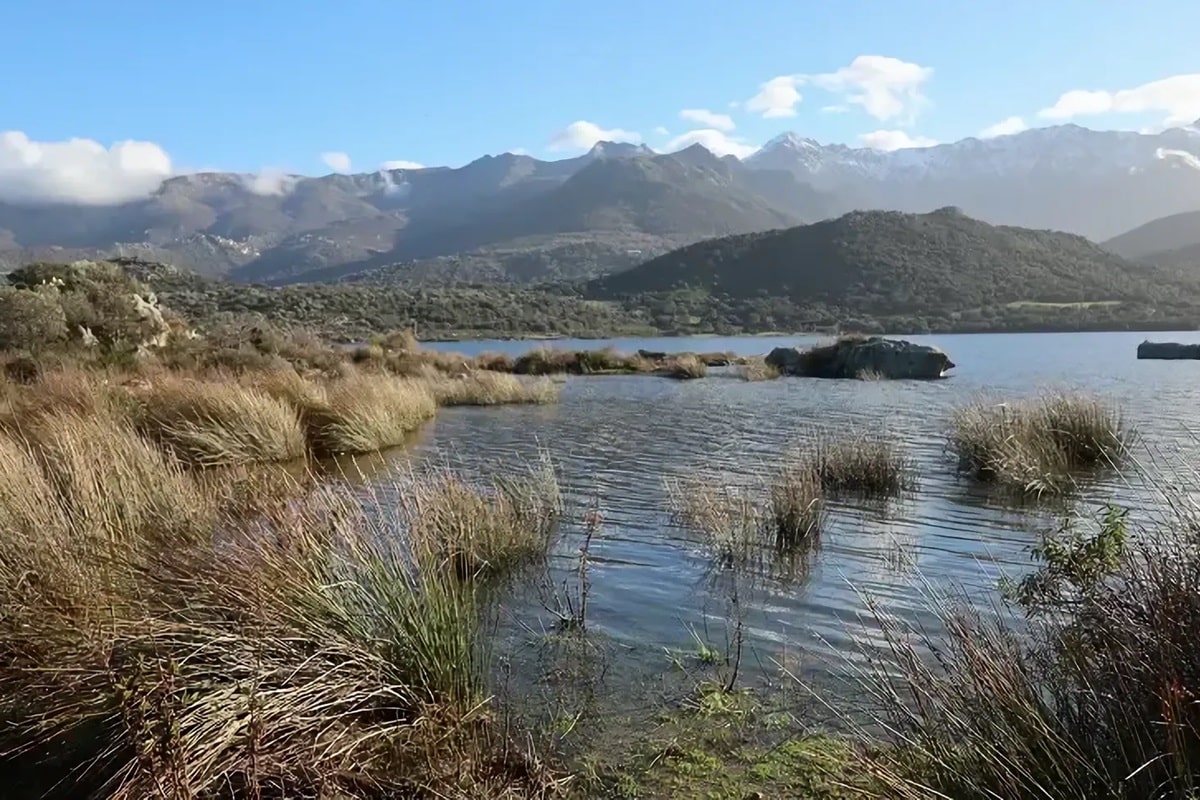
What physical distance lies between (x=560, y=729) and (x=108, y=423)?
717cm

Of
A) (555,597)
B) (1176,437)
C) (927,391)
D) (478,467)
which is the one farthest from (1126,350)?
(555,597)

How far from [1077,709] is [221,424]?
38.9ft

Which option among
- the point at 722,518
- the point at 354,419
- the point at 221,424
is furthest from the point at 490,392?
the point at 722,518

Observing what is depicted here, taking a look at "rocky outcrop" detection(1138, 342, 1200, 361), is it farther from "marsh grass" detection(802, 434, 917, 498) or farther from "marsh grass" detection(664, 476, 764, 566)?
"marsh grass" detection(664, 476, 764, 566)

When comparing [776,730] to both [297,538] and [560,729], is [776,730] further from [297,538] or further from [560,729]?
[297,538]

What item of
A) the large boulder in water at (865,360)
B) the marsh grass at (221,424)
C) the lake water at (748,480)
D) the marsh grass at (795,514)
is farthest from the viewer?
the large boulder in water at (865,360)

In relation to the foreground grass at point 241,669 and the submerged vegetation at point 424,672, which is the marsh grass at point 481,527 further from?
the foreground grass at point 241,669

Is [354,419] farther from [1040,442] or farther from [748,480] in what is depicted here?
[1040,442]

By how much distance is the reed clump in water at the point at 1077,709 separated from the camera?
2596mm

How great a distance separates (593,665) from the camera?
5570 millimetres

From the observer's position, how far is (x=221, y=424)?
12.6m

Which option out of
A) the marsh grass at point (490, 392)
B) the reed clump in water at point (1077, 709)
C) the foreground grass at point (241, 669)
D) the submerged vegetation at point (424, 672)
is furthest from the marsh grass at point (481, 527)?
the marsh grass at point (490, 392)

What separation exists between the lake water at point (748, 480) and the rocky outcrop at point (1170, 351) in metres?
14.9

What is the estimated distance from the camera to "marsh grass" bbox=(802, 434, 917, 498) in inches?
446
